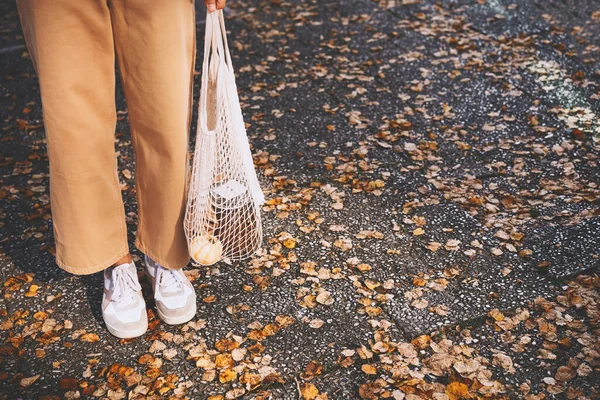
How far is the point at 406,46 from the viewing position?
543 cm

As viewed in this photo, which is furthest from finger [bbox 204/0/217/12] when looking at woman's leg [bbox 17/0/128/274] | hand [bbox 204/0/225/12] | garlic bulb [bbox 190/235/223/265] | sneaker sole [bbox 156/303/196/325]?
sneaker sole [bbox 156/303/196/325]

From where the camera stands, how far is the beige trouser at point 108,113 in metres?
2.17

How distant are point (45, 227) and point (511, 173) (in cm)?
261

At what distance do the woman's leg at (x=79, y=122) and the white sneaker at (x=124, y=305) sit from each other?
11cm

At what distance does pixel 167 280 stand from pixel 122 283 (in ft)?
0.60

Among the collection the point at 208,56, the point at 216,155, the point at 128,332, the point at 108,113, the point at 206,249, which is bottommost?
the point at 128,332

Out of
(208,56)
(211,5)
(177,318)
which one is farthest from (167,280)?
(211,5)

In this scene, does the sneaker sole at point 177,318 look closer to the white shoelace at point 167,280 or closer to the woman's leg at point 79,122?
the white shoelace at point 167,280

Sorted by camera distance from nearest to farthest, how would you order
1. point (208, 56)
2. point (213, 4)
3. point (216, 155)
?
point (213, 4)
point (208, 56)
point (216, 155)

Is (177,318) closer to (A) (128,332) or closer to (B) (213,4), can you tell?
(A) (128,332)

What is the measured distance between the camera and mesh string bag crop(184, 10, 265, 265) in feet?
7.90

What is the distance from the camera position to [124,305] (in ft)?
8.80

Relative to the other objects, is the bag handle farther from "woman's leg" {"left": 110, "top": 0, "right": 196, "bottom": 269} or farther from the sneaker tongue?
the sneaker tongue

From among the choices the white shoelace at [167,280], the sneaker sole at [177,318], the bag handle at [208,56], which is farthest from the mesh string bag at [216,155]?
the sneaker sole at [177,318]
